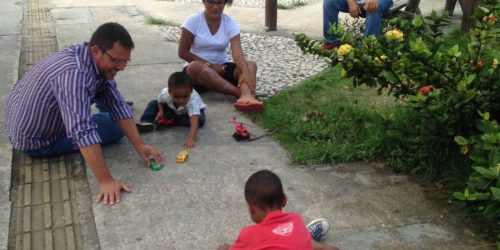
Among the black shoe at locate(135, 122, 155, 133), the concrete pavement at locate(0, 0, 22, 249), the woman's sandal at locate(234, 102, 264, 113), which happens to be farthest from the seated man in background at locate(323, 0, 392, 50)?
the concrete pavement at locate(0, 0, 22, 249)

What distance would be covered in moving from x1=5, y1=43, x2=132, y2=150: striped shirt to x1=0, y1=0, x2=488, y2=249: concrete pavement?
27 cm

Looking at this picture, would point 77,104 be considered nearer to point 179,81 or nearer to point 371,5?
point 179,81

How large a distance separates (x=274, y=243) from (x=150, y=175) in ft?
4.76

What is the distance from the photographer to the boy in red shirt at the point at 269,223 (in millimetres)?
2172

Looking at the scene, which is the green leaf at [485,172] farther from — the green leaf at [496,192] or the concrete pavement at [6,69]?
the concrete pavement at [6,69]

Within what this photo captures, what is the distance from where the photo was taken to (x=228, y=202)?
3.11 metres

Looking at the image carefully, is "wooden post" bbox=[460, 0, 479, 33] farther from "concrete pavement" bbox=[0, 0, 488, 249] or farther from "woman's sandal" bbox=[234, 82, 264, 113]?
"concrete pavement" bbox=[0, 0, 488, 249]

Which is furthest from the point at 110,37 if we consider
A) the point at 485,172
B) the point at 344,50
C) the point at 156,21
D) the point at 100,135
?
the point at 156,21

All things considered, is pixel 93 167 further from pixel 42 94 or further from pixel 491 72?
pixel 491 72

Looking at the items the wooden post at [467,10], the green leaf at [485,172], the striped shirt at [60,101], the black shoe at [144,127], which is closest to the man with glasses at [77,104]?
the striped shirt at [60,101]

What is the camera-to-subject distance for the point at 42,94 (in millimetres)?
3277

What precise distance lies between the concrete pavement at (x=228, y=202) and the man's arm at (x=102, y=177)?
56 mm

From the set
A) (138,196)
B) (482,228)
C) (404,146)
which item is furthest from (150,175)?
(482,228)

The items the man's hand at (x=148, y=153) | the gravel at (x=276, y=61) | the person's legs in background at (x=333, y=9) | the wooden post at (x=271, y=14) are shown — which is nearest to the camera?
the man's hand at (x=148, y=153)
